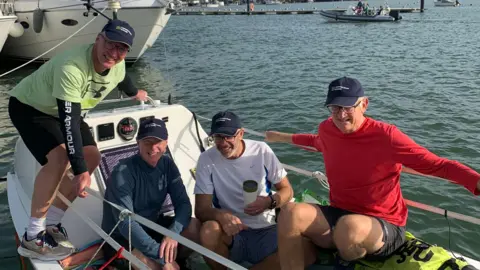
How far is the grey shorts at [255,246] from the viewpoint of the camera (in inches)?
149

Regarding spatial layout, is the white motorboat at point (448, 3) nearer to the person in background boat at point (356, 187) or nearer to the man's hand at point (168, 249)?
the person in background boat at point (356, 187)

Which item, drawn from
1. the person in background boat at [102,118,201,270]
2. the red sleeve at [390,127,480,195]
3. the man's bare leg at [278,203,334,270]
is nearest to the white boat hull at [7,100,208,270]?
the person in background boat at [102,118,201,270]

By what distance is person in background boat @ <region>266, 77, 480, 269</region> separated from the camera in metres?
3.11

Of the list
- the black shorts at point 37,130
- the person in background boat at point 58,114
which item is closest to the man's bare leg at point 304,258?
the person in background boat at point 58,114

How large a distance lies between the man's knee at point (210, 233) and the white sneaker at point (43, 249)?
1195 mm

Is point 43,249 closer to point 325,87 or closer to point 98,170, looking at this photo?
point 98,170

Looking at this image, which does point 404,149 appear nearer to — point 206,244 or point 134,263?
point 206,244

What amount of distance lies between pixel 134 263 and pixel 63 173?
1.06 metres

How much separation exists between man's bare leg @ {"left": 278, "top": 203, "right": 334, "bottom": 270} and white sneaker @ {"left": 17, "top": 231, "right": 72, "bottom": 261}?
1846 millimetres

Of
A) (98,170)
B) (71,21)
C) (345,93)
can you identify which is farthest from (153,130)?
(71,21)

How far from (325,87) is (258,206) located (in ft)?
36.6

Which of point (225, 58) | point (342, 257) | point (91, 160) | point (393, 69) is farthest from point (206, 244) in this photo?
point (225, 58)

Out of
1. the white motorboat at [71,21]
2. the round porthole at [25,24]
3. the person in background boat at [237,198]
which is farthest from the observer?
the round porthole at [25,24]

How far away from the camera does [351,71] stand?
56.1 ft
